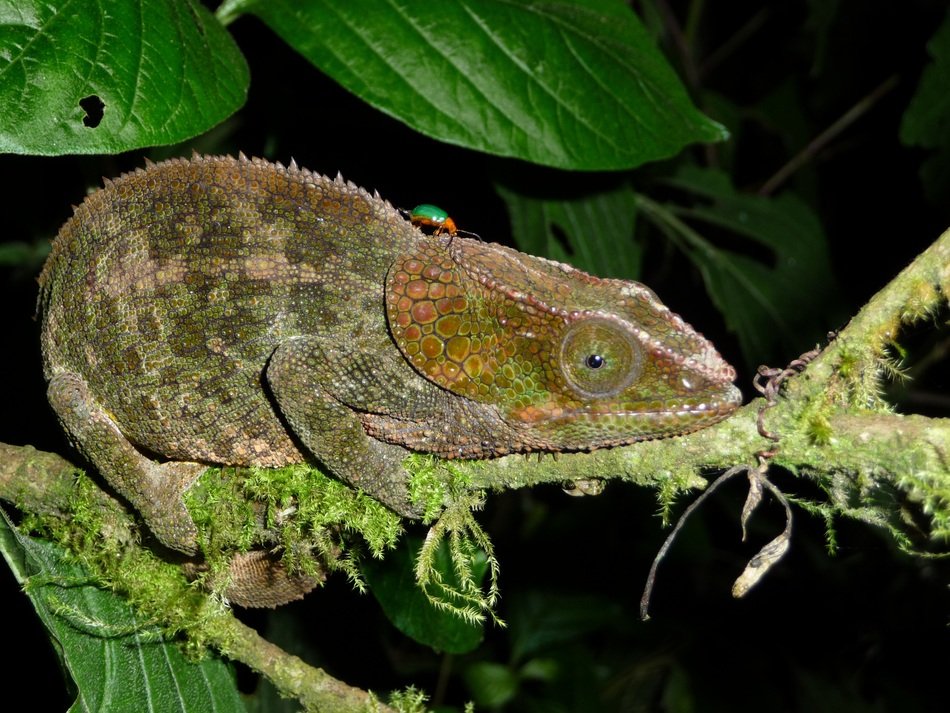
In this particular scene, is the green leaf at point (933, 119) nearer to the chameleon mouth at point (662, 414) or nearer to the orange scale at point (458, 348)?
the chameleon mouth at point (662, 414)

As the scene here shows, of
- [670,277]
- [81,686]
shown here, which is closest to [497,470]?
[81,686]


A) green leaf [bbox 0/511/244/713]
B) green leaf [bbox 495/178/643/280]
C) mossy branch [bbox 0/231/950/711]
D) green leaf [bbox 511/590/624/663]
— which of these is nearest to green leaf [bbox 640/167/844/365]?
green leaf [bbox 495/178/643/280]

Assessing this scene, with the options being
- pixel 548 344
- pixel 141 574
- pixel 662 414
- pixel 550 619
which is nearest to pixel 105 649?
pixel 141 574

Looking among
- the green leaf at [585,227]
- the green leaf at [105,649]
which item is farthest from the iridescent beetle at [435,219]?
the green leaf at [105,649]

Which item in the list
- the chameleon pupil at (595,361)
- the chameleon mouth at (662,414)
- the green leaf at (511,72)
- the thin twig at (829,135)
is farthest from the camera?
the thin twig at (829,135)

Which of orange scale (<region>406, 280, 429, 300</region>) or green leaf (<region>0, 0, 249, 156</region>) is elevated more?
green leaf (<region>0, 0, 249, 156</region>)

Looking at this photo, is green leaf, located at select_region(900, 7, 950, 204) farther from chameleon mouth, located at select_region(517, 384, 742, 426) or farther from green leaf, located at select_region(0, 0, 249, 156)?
green leaf, located at select_region(0, 0, 249, 156)

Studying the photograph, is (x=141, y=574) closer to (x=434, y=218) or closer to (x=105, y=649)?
(x=105, y=649)
